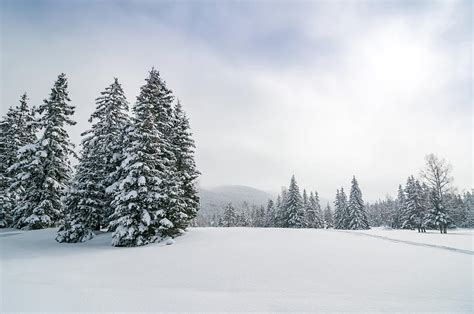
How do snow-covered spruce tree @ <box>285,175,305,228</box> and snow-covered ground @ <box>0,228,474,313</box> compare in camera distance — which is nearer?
snow-covered ground @ <box>0,228,474,313</box>

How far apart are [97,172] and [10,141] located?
17835 mm

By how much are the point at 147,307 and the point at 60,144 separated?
24.2 meters

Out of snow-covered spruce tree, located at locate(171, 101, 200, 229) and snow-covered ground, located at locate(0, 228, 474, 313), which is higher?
snow-covered spruce tree, located at locate(171, 101, 200, 229)

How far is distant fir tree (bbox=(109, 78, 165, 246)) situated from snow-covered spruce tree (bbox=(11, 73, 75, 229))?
29.7 feet

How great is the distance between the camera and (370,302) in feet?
21.4

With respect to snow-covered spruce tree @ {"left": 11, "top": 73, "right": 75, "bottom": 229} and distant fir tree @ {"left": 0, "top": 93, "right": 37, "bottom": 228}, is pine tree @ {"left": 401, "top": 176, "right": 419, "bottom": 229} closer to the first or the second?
snow-covered spruce tree @ {"left": 11, "top": 73, "right": 75, "bottom": 229}

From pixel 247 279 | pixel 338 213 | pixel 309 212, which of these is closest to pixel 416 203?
pixel 338 213

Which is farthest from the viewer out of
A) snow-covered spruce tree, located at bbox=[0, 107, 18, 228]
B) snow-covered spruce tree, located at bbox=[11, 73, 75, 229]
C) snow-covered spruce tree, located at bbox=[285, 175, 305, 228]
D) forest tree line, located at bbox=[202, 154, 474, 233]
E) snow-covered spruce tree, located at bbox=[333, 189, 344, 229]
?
snow-covered spruce tree, located at bbox=[333, 189, 344, 229]

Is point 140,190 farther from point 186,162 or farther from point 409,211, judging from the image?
point 409,211

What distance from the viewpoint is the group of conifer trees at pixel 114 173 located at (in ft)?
60.3

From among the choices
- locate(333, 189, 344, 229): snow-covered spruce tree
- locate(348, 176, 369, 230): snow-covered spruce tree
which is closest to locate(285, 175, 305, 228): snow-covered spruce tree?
locate(348, 176, 369, 230): snow-covered spruce tree

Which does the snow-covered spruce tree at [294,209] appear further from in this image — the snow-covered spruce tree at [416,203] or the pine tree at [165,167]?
the pine tree at [165,167]

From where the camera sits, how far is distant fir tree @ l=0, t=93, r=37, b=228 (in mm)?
28703

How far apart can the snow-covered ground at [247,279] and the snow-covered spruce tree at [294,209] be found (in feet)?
118
